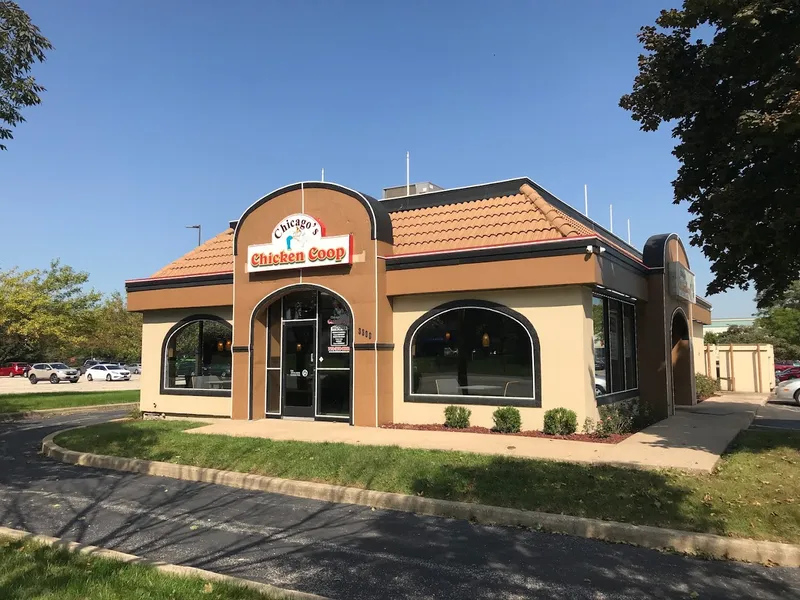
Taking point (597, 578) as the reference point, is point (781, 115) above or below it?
above

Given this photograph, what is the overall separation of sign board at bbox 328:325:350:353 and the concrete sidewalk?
5.70 ft

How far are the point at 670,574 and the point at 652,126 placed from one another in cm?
762

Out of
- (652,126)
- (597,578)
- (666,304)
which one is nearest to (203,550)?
(597,578)

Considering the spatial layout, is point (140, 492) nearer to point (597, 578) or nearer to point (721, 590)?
point (597, 578)

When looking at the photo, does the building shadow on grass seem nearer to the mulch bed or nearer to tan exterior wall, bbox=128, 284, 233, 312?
the mulch bed

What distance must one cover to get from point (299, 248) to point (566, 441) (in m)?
7.38

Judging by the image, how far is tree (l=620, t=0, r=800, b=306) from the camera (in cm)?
816

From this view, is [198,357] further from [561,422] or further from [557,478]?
[557,478]

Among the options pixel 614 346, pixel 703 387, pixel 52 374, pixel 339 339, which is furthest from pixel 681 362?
pixel 52 374

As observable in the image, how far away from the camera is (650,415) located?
14.0 meters

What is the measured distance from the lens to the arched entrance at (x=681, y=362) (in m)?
18.3

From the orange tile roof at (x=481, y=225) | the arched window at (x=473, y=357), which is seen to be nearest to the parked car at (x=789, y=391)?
the orange tile roof at (x=481, y=225)

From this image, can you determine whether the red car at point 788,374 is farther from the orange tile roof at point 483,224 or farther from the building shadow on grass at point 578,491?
the building shadow on grass at point 578,491

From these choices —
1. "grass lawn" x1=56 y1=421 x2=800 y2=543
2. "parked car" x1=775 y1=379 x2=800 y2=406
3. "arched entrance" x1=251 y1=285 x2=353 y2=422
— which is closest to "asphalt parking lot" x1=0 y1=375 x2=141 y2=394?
"arched entrance" x1=251 y1=285 x2=353 y2=422
